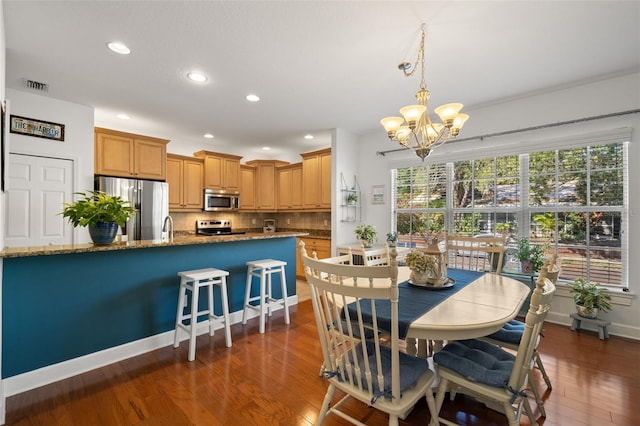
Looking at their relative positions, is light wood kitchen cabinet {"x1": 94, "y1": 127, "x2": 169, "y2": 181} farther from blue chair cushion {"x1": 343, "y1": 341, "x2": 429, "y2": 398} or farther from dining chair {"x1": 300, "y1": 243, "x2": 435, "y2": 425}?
blue chair cushion {"x1": 343, "y1": 341, "x2": 429, "y2": 398}

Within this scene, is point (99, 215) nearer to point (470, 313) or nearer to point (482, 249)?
point (470, 313)

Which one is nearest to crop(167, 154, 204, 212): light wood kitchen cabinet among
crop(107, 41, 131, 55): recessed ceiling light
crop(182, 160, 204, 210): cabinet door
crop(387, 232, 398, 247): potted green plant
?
crop(182, 160, 204, 210): cabinet door

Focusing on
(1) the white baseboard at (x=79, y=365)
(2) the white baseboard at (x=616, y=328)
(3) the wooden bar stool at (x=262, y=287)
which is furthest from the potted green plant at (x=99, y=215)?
(2) the white baseboard at (x=616, y=328)

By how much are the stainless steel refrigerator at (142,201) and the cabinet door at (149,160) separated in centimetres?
15

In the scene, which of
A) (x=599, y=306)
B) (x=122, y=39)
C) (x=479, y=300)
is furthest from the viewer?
(x=599, y=306)

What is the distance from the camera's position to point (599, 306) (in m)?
2.97

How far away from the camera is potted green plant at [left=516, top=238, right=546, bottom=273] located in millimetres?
3277

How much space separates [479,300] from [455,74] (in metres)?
2.35

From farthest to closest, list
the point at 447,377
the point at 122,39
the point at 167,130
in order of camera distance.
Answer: the point at 167,130
the point at 122,39
the point at 447,377

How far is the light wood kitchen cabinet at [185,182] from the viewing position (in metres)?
5.14

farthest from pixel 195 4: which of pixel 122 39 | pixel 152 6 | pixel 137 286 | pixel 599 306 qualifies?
pixel 599 306

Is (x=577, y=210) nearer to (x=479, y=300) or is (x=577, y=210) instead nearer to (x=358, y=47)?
(x=479, y=300)

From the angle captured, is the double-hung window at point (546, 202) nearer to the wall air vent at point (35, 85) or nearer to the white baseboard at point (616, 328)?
the white baseboard at point (616, 328)

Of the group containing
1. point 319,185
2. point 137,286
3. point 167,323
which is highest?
point 319,185
